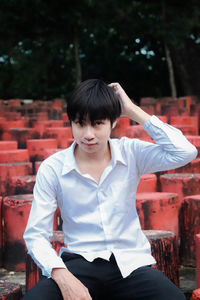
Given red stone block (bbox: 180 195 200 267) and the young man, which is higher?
the young man

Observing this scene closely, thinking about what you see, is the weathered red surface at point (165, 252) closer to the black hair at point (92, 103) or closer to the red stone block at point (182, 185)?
the black hair at point (92, 103)

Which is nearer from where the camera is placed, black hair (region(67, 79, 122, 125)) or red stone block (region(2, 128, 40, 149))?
black hair (region(67, 79, 122, 125))

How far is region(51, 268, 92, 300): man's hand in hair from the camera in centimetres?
208

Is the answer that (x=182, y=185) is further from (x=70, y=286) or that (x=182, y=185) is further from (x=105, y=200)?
(x=70, y=286)

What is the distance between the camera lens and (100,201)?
2.32m

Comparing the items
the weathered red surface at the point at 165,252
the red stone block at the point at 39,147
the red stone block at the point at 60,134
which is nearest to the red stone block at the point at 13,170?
the red stone block at the point at 39,147

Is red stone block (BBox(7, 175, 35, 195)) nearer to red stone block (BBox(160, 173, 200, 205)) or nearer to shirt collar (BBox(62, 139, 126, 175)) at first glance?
red stone block (BBox(160, 173, 200, 205))

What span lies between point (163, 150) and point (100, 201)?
33 cm

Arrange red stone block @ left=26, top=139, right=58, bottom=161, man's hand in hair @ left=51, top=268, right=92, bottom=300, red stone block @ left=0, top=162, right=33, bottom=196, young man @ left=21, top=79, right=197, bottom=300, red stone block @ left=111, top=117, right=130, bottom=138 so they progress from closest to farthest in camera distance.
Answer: man's hand in hair @ left=51, top=268, right=92, bottom=300 → young man @ left=21, top=79, right=197, bottom=300 → red stone block @ left=0, top=162, right=33, bottom=196 → red stone block @ left=26, top=139, right=58, bottom=161 → red stone block @ left=111, top=117, right=130, bottom=138

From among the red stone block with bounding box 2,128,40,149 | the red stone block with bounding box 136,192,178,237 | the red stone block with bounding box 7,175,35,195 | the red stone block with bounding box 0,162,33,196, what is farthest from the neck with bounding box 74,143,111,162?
the red stone block with bounding box 2,128,40,149

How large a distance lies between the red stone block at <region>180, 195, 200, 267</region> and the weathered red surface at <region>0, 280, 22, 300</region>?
140 centimetres

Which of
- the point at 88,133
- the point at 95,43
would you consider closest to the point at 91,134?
the point at 88,133

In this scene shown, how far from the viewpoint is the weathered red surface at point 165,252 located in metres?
2.90

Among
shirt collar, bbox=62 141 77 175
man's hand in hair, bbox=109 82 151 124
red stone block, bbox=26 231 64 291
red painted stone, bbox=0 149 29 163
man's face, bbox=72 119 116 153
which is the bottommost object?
red stone block, bbox=26 231 64 291
